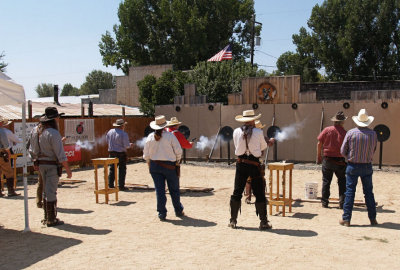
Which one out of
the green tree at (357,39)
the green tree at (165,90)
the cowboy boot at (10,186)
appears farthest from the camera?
the green tree at (357,39)

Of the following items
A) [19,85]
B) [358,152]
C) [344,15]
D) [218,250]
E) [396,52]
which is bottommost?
[218,250]

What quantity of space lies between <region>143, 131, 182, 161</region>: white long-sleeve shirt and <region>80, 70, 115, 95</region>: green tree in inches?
2905

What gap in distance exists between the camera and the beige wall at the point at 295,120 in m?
14.6

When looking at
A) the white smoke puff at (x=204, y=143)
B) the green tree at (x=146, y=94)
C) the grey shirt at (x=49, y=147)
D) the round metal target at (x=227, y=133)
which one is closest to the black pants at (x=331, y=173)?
the grey shirt at (x=49, y=147)

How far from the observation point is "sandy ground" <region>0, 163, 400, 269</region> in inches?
195

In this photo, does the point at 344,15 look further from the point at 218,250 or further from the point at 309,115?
the point at 218,250

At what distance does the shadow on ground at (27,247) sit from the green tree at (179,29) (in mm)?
31843

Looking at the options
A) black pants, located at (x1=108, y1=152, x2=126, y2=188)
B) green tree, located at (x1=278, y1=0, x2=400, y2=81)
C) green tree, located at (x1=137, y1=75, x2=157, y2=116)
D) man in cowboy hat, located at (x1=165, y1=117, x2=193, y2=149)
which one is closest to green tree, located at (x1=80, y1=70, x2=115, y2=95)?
green tree, located at (x1=278, y1=0, x2=400, y2=81)

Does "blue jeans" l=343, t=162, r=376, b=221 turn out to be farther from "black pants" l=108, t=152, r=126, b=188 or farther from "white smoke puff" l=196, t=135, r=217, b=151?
"white smoke puff" l=196, t=135, r=217, b=151

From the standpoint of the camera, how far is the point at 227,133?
53.4 feet

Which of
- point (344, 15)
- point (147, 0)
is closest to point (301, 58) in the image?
point (344, 15)

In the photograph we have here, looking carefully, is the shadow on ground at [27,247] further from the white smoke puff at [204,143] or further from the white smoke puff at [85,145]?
the white smoke puff at [204,143]

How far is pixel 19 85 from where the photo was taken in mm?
6445

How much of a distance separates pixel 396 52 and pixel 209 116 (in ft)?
81.9
